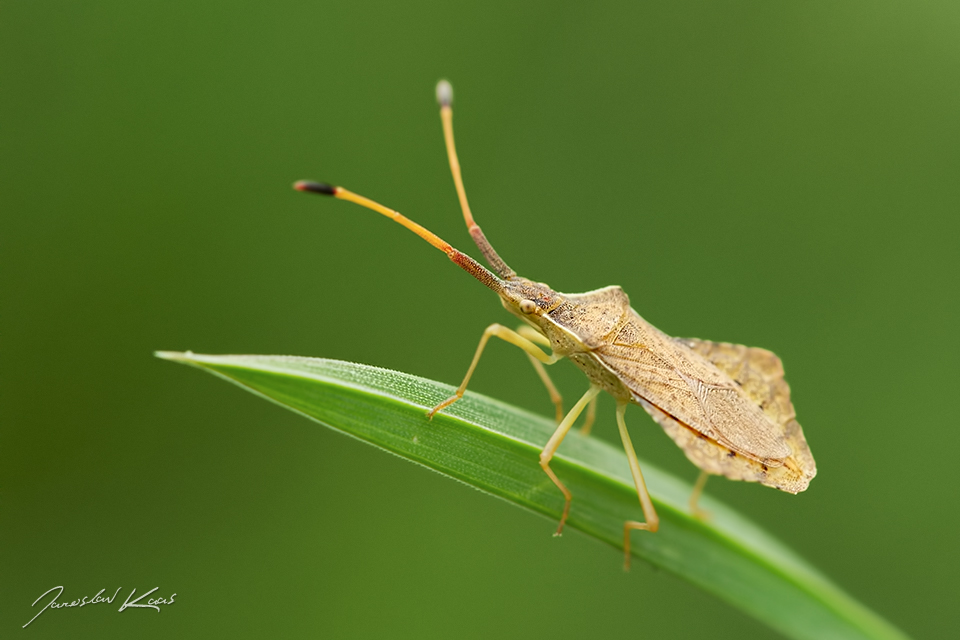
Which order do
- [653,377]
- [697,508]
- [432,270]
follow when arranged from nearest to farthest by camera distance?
[697,508] < [653,377] < [432,270]

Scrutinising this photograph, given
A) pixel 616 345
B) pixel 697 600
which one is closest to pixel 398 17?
pixel 616 345

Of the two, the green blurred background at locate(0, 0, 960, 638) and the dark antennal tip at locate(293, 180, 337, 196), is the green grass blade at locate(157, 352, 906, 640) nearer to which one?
the dark antennal tip at locate(293, 180, 337, 196)

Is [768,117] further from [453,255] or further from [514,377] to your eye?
[453,255]

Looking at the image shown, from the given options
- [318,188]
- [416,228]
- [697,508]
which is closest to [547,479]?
[697,508]

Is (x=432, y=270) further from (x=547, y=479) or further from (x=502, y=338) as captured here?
(x=547, y=479)

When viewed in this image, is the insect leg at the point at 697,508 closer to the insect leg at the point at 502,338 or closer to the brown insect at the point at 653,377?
the brown insect at the point at 653,377

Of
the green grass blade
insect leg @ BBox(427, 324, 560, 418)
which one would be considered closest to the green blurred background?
insect leg @ BBox(427, 324, 560, 418)

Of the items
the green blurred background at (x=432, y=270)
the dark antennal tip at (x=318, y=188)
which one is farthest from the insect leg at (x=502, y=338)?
the green blurred background at (x=432, y=270)
